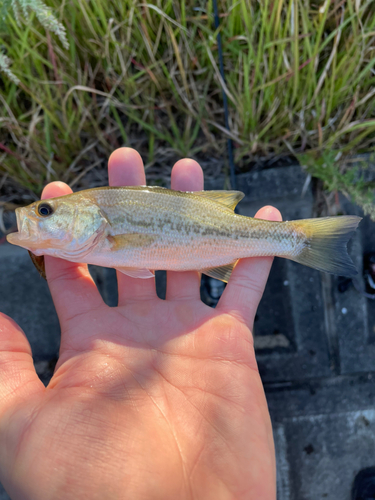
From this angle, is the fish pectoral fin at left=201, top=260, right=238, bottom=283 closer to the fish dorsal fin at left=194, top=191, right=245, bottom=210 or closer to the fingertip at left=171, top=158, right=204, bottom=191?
the fish dorsal fin at left=194, top=191, right=245, bottom=210

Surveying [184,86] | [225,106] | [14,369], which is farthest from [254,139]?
[14,369]

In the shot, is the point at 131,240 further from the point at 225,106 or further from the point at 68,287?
the point at 225,106

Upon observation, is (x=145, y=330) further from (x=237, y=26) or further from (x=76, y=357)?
(x=237, y=26)

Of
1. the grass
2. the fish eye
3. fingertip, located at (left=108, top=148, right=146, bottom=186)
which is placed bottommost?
the fish eye

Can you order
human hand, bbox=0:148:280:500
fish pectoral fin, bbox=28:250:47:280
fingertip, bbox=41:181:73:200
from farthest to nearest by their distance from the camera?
fingertip, bbox=41:181:73:200, fish pectoral fin, bbox=28:250:47:280, human hand, bbox=0:148:280:500

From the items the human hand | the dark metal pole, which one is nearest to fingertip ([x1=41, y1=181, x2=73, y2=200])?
the human hand

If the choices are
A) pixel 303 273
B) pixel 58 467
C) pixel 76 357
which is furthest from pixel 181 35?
pixel 58 467

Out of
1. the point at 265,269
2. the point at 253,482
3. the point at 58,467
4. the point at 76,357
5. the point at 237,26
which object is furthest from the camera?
the point at 237,26

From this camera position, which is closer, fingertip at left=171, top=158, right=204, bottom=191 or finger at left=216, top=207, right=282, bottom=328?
finger at left=216, top=207, right=282, bottom=328
